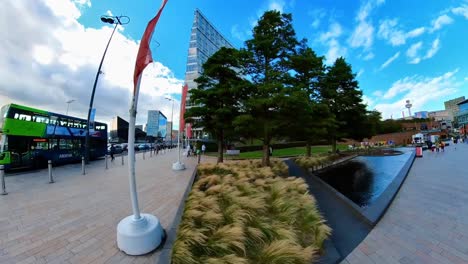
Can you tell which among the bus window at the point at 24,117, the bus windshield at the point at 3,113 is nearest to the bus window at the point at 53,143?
the bus window at the point at 24,117

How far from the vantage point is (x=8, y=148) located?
1209 centimetres

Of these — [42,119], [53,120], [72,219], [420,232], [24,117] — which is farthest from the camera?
[53,120]

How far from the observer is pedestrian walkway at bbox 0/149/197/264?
10.9 ft

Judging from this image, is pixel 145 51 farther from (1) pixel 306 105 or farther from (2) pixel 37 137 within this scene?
(2) pixel 37 137

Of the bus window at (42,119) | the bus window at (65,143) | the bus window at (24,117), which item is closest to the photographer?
the bus window at (24,117)

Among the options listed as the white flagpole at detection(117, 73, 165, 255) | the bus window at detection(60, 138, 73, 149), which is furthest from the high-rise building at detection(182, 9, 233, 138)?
the white flagpole at detection(117, 73, 165, 255)

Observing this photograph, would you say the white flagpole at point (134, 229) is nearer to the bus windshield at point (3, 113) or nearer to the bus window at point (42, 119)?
the bus windshield at point (3, 113)

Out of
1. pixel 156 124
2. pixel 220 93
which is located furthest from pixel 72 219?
pixel 156 124

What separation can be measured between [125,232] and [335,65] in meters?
23.1

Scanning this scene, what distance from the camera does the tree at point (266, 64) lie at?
11273mm

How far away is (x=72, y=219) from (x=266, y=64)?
11526 millimetres

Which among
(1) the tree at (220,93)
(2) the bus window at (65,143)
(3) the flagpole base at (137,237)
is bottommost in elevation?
(3) the flagpole base at (137,237)

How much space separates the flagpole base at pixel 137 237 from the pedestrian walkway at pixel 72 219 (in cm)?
12

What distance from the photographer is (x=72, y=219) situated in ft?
15.8
